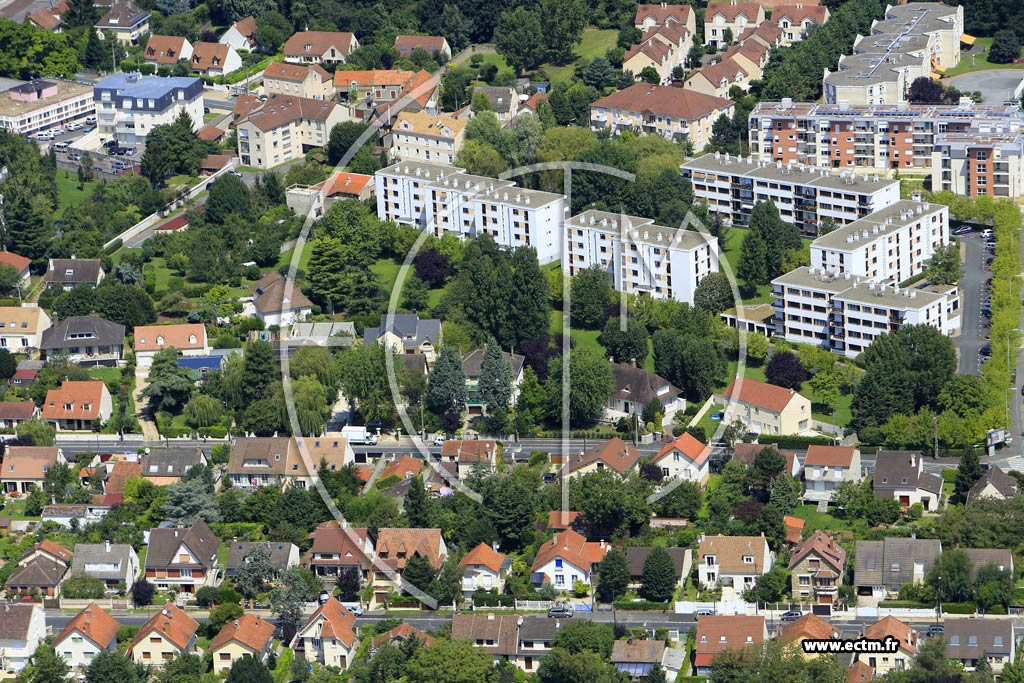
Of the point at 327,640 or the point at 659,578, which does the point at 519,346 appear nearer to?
the point at 659,578

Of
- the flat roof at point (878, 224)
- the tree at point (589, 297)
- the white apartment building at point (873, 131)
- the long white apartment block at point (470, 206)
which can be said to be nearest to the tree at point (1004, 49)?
the white apartment building at point (873, 131)

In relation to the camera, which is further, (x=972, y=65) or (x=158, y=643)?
(x=972, y=65)

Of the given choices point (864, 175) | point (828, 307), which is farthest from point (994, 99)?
point (828, 307)

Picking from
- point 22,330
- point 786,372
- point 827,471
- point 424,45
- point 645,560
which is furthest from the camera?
point 424,45

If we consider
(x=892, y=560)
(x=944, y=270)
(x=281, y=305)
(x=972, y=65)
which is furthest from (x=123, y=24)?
(x=892, y=560)

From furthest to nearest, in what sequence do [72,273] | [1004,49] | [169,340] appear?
1. [1004,49]
2. [72,273]
3. [169,340]

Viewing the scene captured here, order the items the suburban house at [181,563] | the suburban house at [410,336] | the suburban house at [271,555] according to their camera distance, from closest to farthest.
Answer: the suburban house at [271,555]
the suburban house at [181,563]
the suburban house at [410,336]

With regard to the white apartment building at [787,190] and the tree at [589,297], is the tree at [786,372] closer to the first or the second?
the tree at [589,297]
